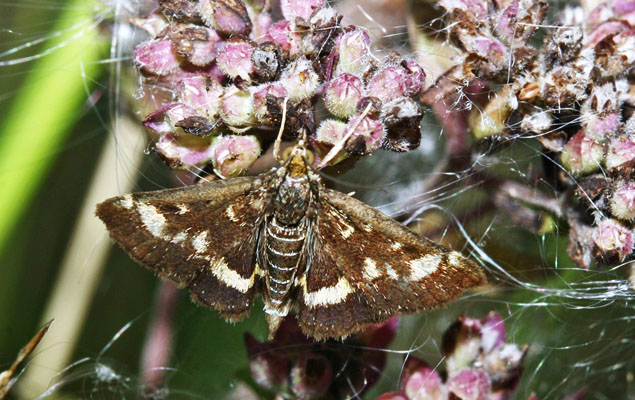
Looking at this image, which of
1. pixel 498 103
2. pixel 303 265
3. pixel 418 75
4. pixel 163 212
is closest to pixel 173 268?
pixel 163 212

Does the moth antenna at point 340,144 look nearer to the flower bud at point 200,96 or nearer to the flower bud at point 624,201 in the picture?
the flower bud at point 200,96

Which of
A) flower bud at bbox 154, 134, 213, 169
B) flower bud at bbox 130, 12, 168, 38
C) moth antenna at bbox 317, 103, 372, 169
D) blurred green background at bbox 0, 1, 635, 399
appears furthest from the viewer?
blurred green background at bbox 0, 1, 635, 399

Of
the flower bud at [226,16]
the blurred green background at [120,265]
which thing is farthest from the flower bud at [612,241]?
the flower bud at [226,16]

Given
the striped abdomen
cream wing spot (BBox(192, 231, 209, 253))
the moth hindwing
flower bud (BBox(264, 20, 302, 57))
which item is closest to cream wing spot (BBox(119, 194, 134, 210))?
the moth hindwing

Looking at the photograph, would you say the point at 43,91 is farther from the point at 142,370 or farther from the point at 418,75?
the point at 418,75

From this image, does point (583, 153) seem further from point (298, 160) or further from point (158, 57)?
point (158, 57)

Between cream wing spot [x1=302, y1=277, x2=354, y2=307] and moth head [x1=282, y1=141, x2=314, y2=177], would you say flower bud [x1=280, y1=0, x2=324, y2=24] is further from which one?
cream wing spot [x1=302, y1=277, x2=354, y2=307]
